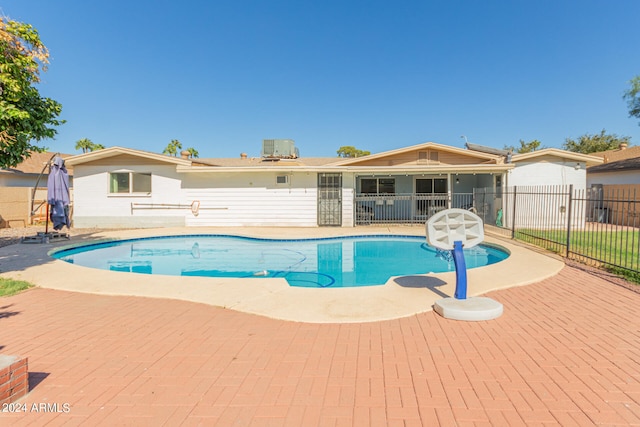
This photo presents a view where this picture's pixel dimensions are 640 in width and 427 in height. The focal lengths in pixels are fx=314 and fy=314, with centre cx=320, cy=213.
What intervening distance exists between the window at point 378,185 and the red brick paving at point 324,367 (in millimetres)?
14213

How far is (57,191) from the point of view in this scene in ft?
33.0

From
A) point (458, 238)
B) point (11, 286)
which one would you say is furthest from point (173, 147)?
point (458, 238)

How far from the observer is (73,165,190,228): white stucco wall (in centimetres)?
1568

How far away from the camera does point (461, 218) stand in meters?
4.52

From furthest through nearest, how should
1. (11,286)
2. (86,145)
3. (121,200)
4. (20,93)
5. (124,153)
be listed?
(86,145), (121,200), (124,153), (20,93), (11,286)

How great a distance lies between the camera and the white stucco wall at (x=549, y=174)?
14727mm

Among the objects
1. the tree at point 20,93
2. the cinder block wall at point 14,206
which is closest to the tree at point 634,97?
the tree at point 20,93

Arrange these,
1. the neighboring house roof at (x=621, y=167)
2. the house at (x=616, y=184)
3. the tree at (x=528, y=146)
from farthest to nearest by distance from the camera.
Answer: the tree at (x=528, y=146)
the neighboring house roof at (x=621, y=167)
the house at (x=616, y=184)

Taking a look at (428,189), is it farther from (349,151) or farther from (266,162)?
(349,151)

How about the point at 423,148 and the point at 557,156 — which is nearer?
the point at 557,156

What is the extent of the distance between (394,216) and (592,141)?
3719 centimetres

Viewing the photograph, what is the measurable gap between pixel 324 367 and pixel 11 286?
244 inches

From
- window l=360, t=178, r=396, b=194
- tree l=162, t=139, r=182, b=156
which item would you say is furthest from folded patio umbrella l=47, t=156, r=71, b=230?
tree l=162, t=139, r=182, b=156

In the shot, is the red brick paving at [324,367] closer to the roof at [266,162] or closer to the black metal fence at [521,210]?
the black metal fence at [521,210]
